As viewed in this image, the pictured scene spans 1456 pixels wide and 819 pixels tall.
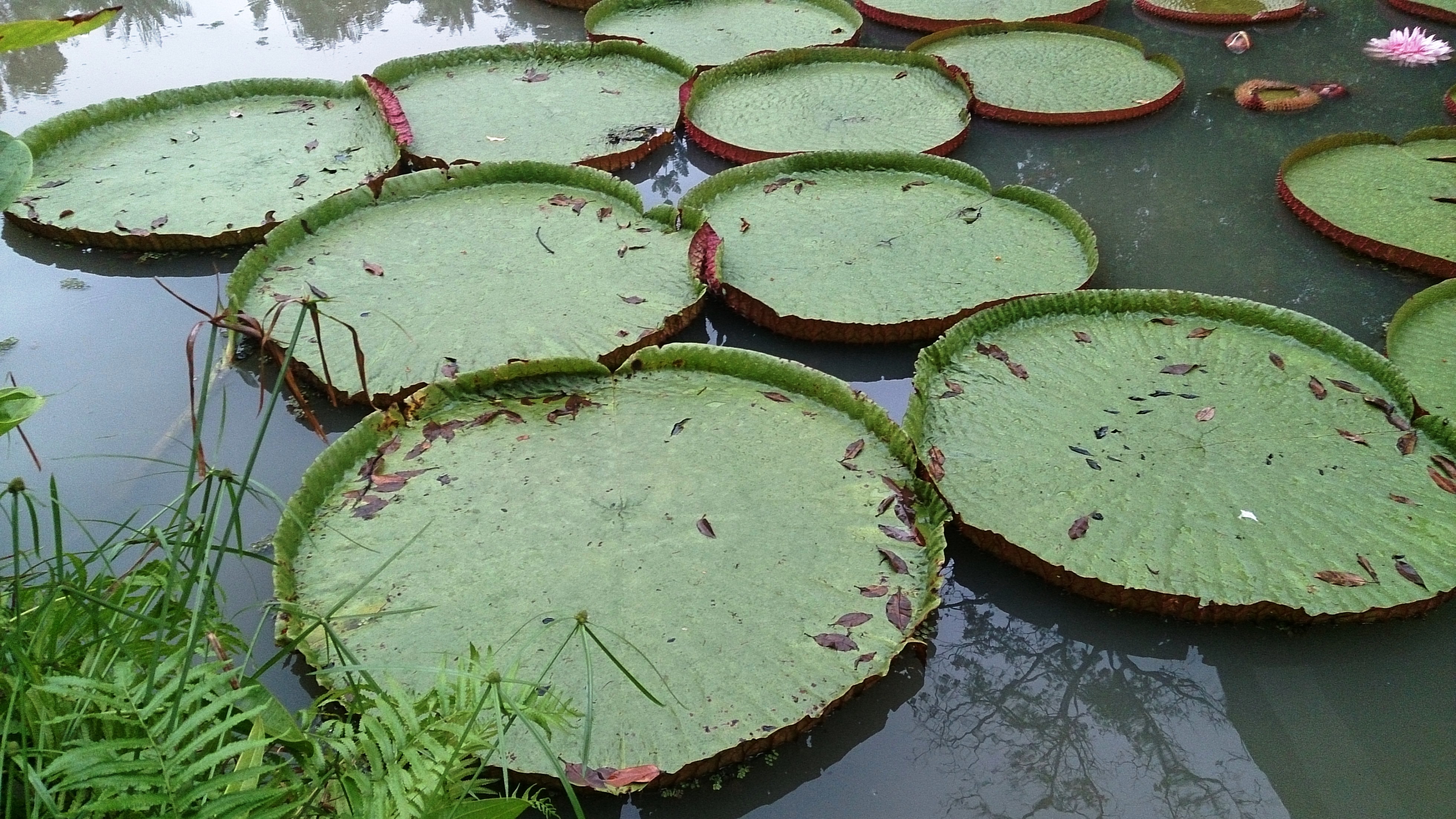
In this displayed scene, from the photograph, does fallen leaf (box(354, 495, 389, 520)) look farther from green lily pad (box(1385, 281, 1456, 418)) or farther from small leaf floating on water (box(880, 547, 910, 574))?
green lily pad (box(1385, 281, 1456, 418))

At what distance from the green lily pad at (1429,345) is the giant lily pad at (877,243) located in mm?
849

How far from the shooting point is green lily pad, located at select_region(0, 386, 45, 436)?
40.3 inches

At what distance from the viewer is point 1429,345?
2.57 meters

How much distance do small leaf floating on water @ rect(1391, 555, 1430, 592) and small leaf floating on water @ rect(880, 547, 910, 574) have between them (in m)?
1.06

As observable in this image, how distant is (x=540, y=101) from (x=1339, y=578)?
11.1 ft

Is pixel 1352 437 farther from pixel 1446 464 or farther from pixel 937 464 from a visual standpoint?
pixel 937 464

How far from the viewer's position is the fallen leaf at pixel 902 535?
80.7 inches

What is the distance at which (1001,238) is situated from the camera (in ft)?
10.1

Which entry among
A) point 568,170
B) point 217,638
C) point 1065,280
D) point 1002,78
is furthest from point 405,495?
point 1002,78

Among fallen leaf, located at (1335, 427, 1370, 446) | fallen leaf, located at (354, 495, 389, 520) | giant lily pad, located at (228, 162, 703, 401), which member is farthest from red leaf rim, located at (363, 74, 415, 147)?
fallen leaf, located at (1335, 427, 1370, 446)

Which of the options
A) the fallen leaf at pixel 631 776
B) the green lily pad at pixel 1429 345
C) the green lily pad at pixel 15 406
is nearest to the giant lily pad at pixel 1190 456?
the green lily pad at pixel 1429 345

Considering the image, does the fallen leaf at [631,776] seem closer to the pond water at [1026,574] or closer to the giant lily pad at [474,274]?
the pond water at [1026,574]

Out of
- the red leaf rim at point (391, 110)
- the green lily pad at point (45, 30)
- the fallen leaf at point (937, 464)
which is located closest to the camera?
the green lily pad at point (45, 30)

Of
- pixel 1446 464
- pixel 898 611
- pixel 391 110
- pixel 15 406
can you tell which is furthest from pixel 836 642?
pixel 391 110
